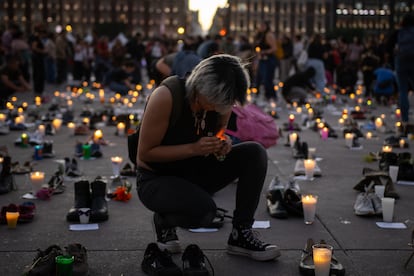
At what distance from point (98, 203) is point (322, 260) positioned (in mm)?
2191

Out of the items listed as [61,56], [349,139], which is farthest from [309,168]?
[61,56]

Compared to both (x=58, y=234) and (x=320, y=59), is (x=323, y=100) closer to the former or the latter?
(x=320, y=59)

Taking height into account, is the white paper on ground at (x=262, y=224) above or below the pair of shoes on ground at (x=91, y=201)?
below

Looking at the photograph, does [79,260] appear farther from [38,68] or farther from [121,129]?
[38,68]

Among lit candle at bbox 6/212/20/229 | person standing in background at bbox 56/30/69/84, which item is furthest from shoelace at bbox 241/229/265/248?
person standing in background at bbox 56/30/69/84

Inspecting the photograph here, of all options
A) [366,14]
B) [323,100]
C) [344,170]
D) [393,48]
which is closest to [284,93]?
[323,100]

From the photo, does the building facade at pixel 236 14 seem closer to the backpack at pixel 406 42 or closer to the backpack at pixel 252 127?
the backpack at pixel 406 42

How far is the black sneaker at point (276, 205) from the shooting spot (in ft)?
18.0

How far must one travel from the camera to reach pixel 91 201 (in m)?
5.54

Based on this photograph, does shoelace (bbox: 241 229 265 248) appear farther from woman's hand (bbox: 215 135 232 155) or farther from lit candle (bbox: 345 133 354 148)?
lit candle (bbox: 345 133 354 148)

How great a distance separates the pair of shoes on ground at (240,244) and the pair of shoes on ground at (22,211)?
1.34 meters

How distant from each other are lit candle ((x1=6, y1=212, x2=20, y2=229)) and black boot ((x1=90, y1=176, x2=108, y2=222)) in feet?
1.90

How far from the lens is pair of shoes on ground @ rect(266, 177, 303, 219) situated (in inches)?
217

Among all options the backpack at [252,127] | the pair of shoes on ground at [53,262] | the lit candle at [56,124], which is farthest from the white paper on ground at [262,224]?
the lit candle at [56,124]
